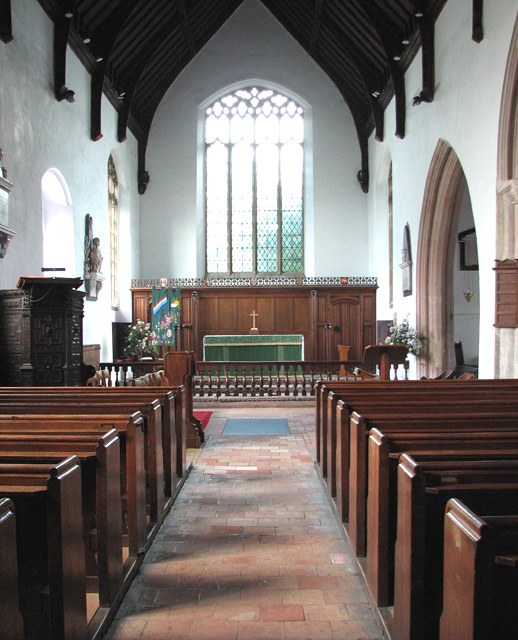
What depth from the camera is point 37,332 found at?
582 centimetres

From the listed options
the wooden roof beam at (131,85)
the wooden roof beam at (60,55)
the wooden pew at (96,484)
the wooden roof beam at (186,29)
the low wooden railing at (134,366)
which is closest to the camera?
the wooden pew at (96,484)

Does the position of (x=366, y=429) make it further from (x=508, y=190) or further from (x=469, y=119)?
(x=469, y=119)

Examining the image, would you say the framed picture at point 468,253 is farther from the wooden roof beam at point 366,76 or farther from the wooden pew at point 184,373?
the wooden pew at point 184,373

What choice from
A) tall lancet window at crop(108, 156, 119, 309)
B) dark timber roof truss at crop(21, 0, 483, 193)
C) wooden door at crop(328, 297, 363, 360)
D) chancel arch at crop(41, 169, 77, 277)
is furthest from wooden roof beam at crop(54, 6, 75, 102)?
wooden door at crop(328, 297, 363, 360)

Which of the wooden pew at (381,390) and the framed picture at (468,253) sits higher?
the framed picture at (468,253)

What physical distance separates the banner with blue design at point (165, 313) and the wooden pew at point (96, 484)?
1009 centimetres

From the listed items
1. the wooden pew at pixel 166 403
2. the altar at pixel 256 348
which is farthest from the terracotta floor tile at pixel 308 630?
the altar at pixel 256 348

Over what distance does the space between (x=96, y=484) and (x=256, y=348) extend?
10.0 metres

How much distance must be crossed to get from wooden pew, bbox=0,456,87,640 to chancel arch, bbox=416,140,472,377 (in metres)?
8.05

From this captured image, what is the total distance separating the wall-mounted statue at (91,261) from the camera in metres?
9.36

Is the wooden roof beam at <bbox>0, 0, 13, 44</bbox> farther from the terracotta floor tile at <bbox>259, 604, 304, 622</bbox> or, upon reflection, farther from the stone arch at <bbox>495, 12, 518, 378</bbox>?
the terracotta floor tile at <bbox>259, 604, 304, 622</bbox>

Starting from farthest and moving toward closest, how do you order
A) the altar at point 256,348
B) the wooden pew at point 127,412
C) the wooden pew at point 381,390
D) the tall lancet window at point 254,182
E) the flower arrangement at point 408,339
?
the tall lancet window at point 254,182
the altar at point 256,348
the flower arrangement at point 408,339
the wooden pew at point 381,390
the wooden pew at point 127,412

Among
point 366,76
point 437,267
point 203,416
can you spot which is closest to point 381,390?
point 203,416

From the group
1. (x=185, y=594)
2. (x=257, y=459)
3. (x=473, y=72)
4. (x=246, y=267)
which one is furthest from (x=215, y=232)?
(x=185, y=594)
